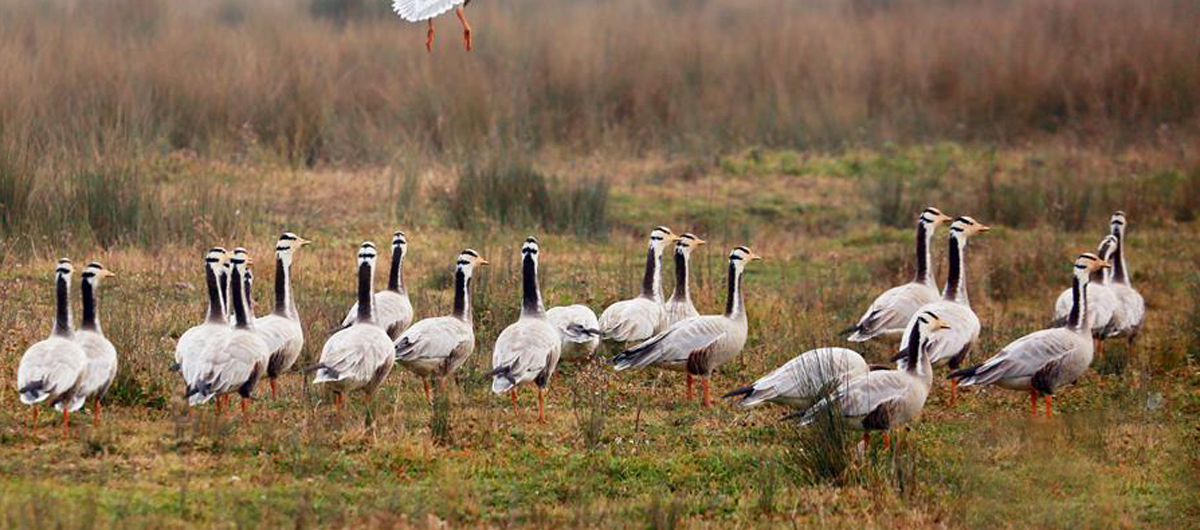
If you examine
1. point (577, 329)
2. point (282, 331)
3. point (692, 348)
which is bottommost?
point (692, 348)

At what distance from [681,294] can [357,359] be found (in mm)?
3126

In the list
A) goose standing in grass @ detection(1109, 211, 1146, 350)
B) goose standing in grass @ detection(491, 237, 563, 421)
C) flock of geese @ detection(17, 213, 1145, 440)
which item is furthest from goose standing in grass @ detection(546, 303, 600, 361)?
goose standing in grass @ detection(1109, 211, 1146, 350)

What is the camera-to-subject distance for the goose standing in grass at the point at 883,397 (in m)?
9.38

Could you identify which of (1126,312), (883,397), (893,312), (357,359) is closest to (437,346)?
(357,359)

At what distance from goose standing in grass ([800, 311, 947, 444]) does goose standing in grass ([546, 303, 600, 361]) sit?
2.31m

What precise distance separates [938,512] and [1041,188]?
11.1m

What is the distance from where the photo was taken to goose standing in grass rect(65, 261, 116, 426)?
9086 millimetres

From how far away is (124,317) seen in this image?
10781mm

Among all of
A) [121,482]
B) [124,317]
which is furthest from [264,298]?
[121,482]

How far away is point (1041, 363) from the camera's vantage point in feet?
35.2

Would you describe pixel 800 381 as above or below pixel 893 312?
below

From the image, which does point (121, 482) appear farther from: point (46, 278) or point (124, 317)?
point (46, 278)

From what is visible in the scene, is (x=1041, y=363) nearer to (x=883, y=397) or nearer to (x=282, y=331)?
(x=883, y=397)

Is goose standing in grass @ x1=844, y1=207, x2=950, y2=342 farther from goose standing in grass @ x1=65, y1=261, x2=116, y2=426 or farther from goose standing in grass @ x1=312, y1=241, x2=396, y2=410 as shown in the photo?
goose standing in grass @ x1=65, y1=261, x2=116, y2=426
